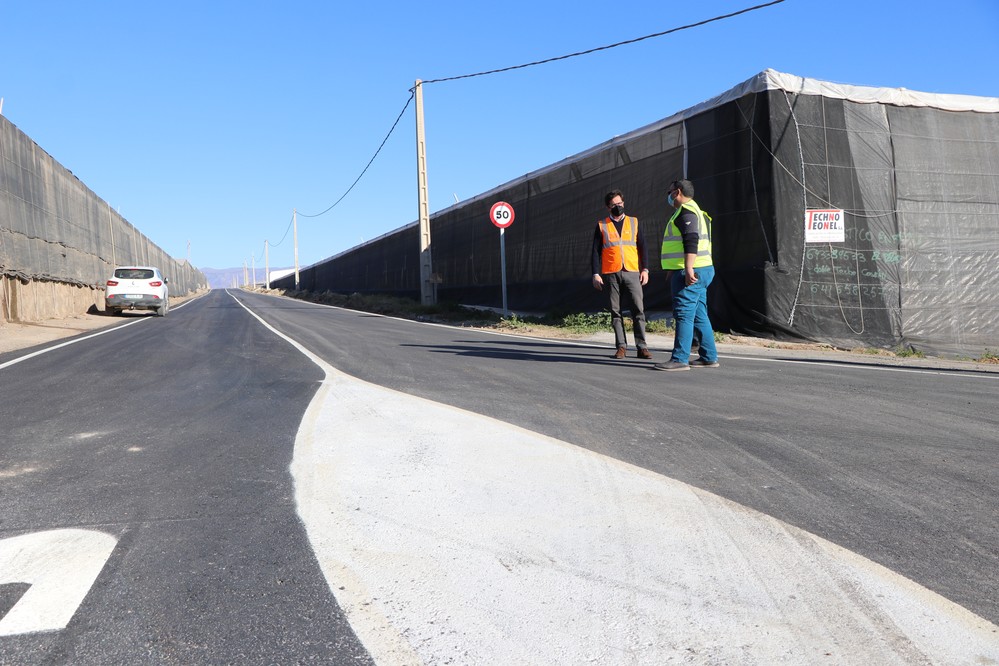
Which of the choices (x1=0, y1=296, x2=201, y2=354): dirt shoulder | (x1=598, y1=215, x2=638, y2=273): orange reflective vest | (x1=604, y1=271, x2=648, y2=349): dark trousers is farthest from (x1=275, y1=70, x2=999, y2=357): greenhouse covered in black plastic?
(x1=0, y1=296, x2=201, y2=354): dirt shoulder

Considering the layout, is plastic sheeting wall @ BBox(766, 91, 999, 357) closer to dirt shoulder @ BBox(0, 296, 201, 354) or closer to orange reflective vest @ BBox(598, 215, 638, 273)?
orange reflective vest @ BBox(598, 215, 638, 273)

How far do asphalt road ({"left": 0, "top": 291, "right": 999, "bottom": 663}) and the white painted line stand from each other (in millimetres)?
118

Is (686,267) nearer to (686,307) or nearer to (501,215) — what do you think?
(686,307)

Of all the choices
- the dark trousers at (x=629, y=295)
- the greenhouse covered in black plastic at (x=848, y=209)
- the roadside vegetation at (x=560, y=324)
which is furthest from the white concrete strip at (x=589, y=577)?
the greenhouse covered in black plastic at (x=848, y=209)

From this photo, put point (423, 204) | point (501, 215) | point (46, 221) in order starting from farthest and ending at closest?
point (423, 204)
point (46, 221)
point (501, 215)

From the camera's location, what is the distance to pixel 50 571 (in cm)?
217

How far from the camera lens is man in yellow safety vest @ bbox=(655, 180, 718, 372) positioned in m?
7.00

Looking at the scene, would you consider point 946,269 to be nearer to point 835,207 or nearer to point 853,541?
point 835,207

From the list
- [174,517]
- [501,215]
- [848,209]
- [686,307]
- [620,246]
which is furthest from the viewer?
[501,215]

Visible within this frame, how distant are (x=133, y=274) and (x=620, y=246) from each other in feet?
60.8

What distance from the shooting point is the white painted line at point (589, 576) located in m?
1.77

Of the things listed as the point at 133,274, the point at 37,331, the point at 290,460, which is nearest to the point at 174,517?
the point at 290,460

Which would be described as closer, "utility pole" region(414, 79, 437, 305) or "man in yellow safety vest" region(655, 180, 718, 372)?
"man in yellow safety vest" region(655, 180, 718, 372)

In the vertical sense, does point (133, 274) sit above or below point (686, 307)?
above
